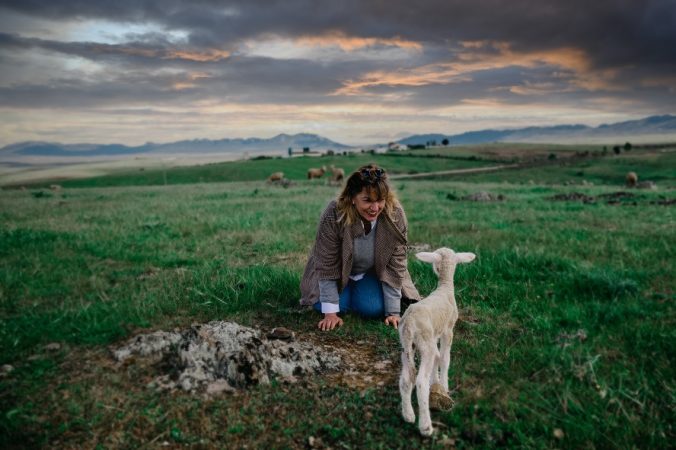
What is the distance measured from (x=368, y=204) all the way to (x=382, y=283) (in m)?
1.19

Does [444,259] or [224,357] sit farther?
[444,259]

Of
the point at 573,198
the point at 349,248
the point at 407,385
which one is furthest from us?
the point at 573,198

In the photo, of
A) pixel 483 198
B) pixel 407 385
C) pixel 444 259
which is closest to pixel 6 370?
pixel 407 385

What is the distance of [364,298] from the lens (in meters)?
5.66

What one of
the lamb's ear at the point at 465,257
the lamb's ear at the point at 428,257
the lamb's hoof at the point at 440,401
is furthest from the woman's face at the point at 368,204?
the lamb's hoof at the point at 440,401

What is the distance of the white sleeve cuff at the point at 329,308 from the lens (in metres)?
5.38

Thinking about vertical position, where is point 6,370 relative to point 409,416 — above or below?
above

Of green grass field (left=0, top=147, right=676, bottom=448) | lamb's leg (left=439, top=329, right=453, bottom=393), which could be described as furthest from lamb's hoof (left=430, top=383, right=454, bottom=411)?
lamb's leg (left=439, top=329, right=453, bottom=393)

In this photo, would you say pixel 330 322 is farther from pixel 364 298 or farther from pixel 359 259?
pixel 359 259

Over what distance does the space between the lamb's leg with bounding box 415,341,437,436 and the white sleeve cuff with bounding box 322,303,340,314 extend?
223 centimetres

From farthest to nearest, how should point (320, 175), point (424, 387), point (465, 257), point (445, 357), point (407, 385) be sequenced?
1. point (320, 175)
2. point (465, 257)
3. point (445, 357)
4. point (407, 385)
5. point (424, 387)

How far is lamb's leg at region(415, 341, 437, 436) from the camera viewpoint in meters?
3.24

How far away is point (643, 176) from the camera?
4859 centimetres

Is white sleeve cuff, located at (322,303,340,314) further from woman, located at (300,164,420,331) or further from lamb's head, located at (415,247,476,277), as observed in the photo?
lamb's head, located at (415,247,476,277)
